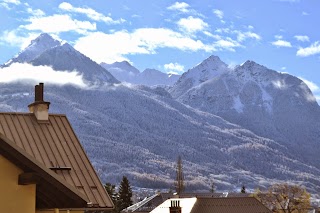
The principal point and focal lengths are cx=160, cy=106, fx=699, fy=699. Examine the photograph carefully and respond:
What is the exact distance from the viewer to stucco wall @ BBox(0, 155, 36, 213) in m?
7.81

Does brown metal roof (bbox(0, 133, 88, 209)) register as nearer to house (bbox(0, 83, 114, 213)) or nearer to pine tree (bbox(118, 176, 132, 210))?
house (bbox(0, 83, 114, 213))

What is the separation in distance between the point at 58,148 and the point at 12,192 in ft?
21.7

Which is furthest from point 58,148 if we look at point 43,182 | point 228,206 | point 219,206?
point 219,206

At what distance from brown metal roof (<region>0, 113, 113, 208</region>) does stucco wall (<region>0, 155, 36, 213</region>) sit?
465 centimetres

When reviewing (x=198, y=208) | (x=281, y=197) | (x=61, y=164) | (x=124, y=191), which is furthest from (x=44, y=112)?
(x=124, y=191)

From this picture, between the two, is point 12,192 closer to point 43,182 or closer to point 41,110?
point 43,182

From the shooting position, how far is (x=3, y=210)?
25.6 ft

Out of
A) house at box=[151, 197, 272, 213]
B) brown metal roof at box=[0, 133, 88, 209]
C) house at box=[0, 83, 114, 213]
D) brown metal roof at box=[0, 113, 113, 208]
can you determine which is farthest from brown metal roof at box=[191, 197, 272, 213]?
brown metal roof at box=[0, 133, 88, 209]

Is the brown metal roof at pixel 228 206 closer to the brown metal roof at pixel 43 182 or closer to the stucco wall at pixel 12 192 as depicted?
the brown metal roof at pixel 43 182

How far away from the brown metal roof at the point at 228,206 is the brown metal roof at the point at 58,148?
4304 cm

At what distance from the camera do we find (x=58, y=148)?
14422mm

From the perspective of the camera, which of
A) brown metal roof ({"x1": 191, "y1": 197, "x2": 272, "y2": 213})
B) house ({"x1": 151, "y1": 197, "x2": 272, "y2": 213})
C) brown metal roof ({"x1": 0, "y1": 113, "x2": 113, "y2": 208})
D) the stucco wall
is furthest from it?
brown metal roof ({"x1": 191, "y1": 197, "x2": 272, "y2": 213})

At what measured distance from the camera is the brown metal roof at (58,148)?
13102 millimetres

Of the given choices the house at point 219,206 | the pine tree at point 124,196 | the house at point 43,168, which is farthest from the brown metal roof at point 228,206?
the pine tree at point 124,196
